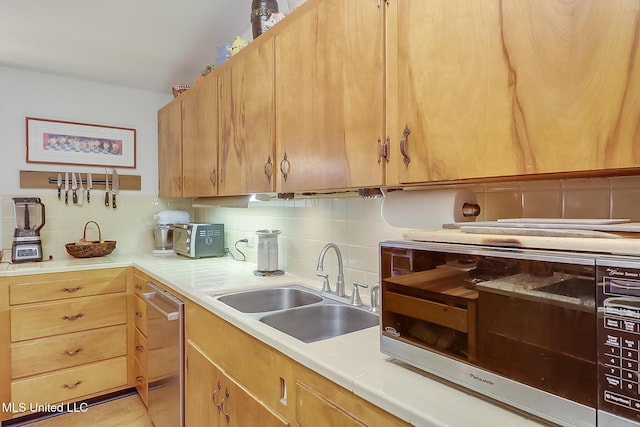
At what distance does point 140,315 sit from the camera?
245 cm

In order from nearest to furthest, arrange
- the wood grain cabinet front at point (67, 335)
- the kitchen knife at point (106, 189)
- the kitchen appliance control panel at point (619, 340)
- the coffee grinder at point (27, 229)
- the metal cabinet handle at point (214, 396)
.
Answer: the kitchen appliance control panel at point (619, 340), the metal cabinet handle at point (214, 396), the wood grain cabinet front at point (67, 335), the coffee grinder at point (27, 229), the kitchen knife at point (106, 189)

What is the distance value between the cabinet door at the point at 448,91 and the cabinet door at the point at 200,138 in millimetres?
1343

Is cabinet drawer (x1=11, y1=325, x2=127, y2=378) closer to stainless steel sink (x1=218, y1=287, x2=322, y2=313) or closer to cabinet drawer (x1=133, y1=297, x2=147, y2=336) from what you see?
cabinet drawer (x1=133, y1=297, x2=147, y2=336)

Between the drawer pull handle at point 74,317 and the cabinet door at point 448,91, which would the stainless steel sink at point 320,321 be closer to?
the cabinet door at point 448,91

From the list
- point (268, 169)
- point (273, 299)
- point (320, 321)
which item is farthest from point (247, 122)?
point (320, 321)

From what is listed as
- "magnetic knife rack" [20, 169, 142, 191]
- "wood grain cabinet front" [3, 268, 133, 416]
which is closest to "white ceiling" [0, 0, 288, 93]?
"magnetic knife rack" [20, 169, 142, 191]

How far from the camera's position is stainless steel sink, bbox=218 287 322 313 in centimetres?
179

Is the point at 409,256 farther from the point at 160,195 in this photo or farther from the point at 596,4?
the point at 160,195

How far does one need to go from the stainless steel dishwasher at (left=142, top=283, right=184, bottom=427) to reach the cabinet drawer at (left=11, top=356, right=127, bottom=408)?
534 millimetres

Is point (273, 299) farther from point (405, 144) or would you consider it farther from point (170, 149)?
point (170, 149)

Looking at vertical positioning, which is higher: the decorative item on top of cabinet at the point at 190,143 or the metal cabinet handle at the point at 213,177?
the decorative item on top of cabinet at the point at 190,143

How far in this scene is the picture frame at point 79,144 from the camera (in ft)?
8.98

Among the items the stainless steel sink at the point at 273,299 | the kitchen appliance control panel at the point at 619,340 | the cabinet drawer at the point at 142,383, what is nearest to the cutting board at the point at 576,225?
the kitchen appliance control panel at the point at 619,340

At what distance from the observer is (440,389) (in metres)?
0.81
